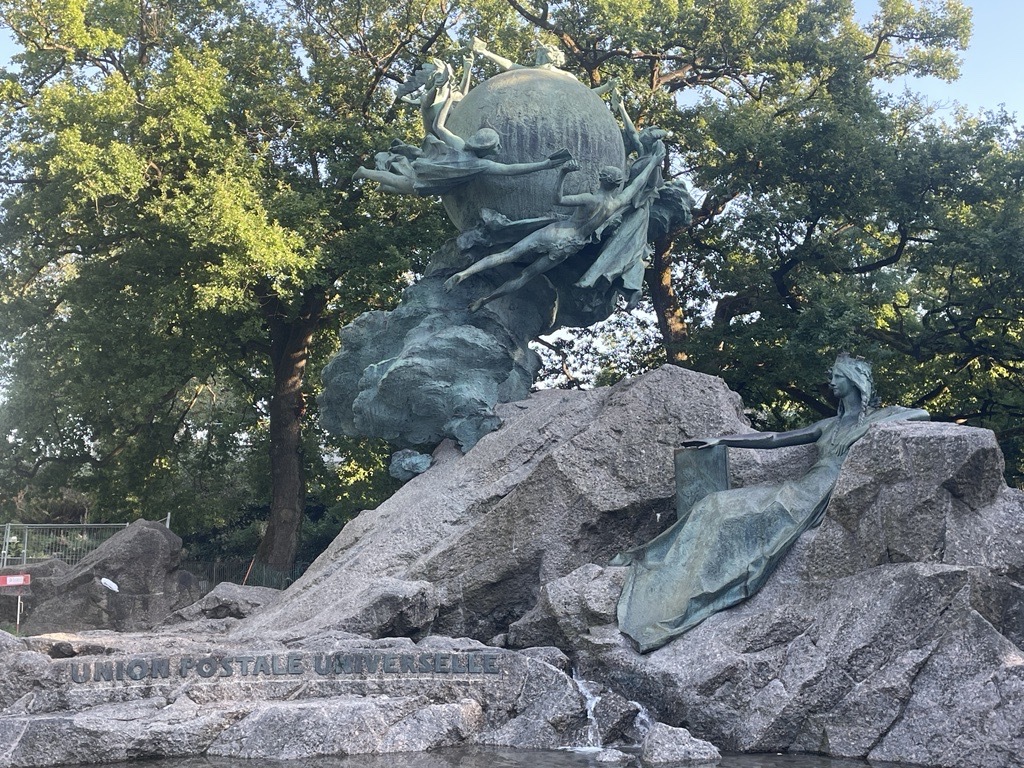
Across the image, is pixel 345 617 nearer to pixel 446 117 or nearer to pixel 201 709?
pixel 201 709

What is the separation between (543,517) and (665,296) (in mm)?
10365

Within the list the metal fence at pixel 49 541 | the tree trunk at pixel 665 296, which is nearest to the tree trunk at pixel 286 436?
the metal fence at pixel 49 541

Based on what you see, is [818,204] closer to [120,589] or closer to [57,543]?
[120,589]

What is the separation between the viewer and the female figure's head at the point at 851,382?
8781mm

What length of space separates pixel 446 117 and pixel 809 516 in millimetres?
6423

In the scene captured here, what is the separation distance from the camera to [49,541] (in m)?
19.0

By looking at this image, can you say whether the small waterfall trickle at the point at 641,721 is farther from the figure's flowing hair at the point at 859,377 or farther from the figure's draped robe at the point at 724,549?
the figure's flowing hair at the point at 859,377

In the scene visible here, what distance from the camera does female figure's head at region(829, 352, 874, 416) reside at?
8781 mm

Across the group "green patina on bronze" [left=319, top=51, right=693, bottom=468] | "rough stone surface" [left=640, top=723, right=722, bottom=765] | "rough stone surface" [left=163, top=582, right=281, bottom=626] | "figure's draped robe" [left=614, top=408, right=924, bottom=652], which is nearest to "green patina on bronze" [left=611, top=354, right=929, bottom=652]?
"figure's draped robe" [left=614, top=408, right=924, bottom=652]

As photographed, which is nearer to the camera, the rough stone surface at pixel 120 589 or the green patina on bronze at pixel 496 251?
the green patina on bronze at pixel 496 251

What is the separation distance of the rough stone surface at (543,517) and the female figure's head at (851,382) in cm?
69

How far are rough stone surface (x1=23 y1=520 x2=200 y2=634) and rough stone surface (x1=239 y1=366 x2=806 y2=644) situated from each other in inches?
234

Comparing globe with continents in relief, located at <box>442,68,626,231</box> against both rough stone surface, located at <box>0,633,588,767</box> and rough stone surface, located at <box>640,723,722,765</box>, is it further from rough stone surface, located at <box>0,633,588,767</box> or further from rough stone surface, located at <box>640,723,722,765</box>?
rough stone surface, located at <box>640,723,722,765</box>

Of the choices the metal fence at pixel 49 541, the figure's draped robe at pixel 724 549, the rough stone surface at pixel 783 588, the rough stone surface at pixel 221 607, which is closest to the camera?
the rough stone surface at pixel 783 588
